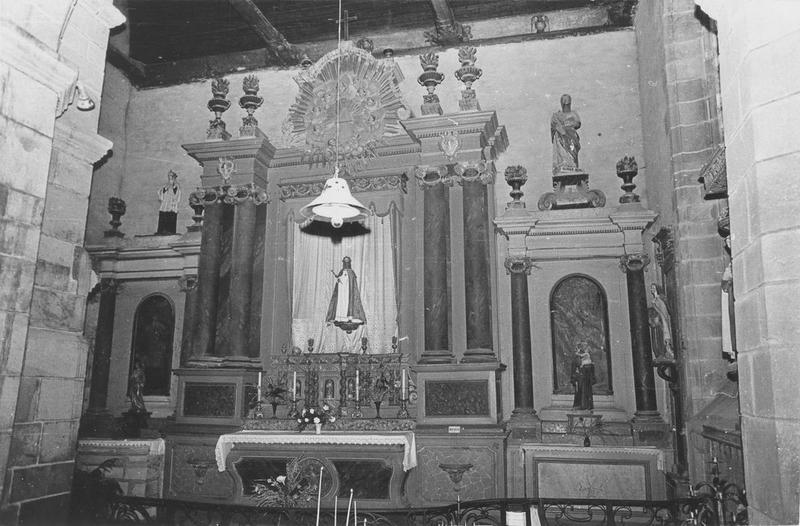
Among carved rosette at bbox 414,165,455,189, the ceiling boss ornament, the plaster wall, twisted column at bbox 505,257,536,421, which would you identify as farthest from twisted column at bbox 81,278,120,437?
twisted column at bbox 505,257,536,421

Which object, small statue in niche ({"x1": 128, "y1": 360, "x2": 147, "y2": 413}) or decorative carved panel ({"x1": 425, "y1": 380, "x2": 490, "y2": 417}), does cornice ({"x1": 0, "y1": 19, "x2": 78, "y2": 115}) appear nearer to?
decorative carved panel ({"x1": 425, "y1": 380, "x2": 490, "y2": 417})

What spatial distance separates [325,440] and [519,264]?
336cm

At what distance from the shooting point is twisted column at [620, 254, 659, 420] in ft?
26.8

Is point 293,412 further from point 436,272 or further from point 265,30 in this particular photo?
point 265,30

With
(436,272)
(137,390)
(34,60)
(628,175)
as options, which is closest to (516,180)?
(628,175)

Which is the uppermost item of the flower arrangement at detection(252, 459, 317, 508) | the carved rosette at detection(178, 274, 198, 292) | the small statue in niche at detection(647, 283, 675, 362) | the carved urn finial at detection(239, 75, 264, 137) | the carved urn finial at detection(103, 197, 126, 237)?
the carved urn finial at detection(239, 75, 264, 137)

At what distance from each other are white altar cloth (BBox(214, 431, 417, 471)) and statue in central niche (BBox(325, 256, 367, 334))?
1.70m

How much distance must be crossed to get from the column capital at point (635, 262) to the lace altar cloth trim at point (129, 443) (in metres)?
6.50

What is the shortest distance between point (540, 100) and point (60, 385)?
7.78 meters

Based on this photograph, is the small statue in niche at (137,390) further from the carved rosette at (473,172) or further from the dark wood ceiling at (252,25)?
the carved rosette at (473,172)

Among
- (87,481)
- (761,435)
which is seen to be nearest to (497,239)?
(87,481)

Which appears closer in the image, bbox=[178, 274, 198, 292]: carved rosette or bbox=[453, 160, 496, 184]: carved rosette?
bbox=[453, 160, 496, 184]: carved rosette

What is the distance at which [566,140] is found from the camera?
30.8 ft

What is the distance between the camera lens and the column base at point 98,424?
9898mm
